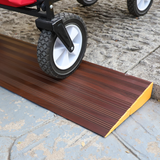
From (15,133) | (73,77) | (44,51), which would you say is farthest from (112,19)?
(15,133)

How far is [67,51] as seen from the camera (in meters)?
1.96

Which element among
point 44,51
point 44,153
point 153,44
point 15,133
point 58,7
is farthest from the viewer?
point 58,7

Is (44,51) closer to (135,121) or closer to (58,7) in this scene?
(135,121)

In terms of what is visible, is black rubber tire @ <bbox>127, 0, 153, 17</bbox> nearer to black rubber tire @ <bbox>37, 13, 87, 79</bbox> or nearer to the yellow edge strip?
black rubber tire @ <bbox>37, 13, 87, 79</bbox>

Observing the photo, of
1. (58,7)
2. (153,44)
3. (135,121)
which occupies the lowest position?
(58,7)

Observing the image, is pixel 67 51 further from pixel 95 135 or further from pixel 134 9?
pixel 134 9

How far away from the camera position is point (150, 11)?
11.3 feet

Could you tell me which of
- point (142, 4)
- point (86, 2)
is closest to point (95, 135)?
point (142, 4)

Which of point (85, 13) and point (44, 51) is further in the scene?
point (85, 13)

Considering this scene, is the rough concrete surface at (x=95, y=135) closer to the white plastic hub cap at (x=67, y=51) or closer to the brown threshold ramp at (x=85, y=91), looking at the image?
the brown threshold ramp at (x=85, y=91)

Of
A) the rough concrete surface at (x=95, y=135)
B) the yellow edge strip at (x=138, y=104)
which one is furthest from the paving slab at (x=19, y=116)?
the yellow edge strip at (x=138, y=104)

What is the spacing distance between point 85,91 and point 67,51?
391 millimetres

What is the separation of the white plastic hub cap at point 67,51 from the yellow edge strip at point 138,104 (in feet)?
2.22

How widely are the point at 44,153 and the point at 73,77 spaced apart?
846mm
